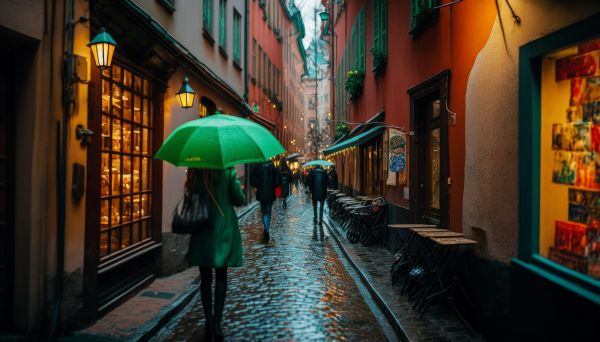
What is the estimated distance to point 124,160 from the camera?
6957 mm

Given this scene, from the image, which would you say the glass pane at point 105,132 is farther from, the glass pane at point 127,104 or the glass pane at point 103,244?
the glass pane at point 103,244

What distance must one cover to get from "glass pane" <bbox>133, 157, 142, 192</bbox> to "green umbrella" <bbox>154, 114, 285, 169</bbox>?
9.91 ft

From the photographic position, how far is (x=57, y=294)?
4785mm

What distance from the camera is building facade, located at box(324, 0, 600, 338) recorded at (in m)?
3.88

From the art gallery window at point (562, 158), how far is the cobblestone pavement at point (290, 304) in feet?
6.64

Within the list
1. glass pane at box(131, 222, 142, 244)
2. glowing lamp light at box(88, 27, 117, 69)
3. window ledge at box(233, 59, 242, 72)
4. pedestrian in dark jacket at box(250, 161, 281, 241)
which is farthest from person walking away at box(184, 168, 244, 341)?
window ledge at box(233, 59, 242, 72)

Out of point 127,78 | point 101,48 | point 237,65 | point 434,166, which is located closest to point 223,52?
point 237,65

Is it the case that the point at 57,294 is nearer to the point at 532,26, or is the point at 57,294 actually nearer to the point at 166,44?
the point at 166,44

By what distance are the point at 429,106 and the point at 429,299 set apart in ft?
13.9

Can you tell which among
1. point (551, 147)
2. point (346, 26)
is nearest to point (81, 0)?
point (551, 147)

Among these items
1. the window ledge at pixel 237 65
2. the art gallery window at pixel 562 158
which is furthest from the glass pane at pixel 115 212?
the window ledge at pixel 237 65

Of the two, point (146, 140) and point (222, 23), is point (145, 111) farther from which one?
point (222, 23)

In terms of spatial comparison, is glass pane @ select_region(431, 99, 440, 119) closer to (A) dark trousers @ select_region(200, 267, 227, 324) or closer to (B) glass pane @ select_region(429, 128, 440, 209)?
(B) glass pane @ select_region(429, 128, 440, 209)

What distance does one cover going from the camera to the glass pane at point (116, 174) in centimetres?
658
